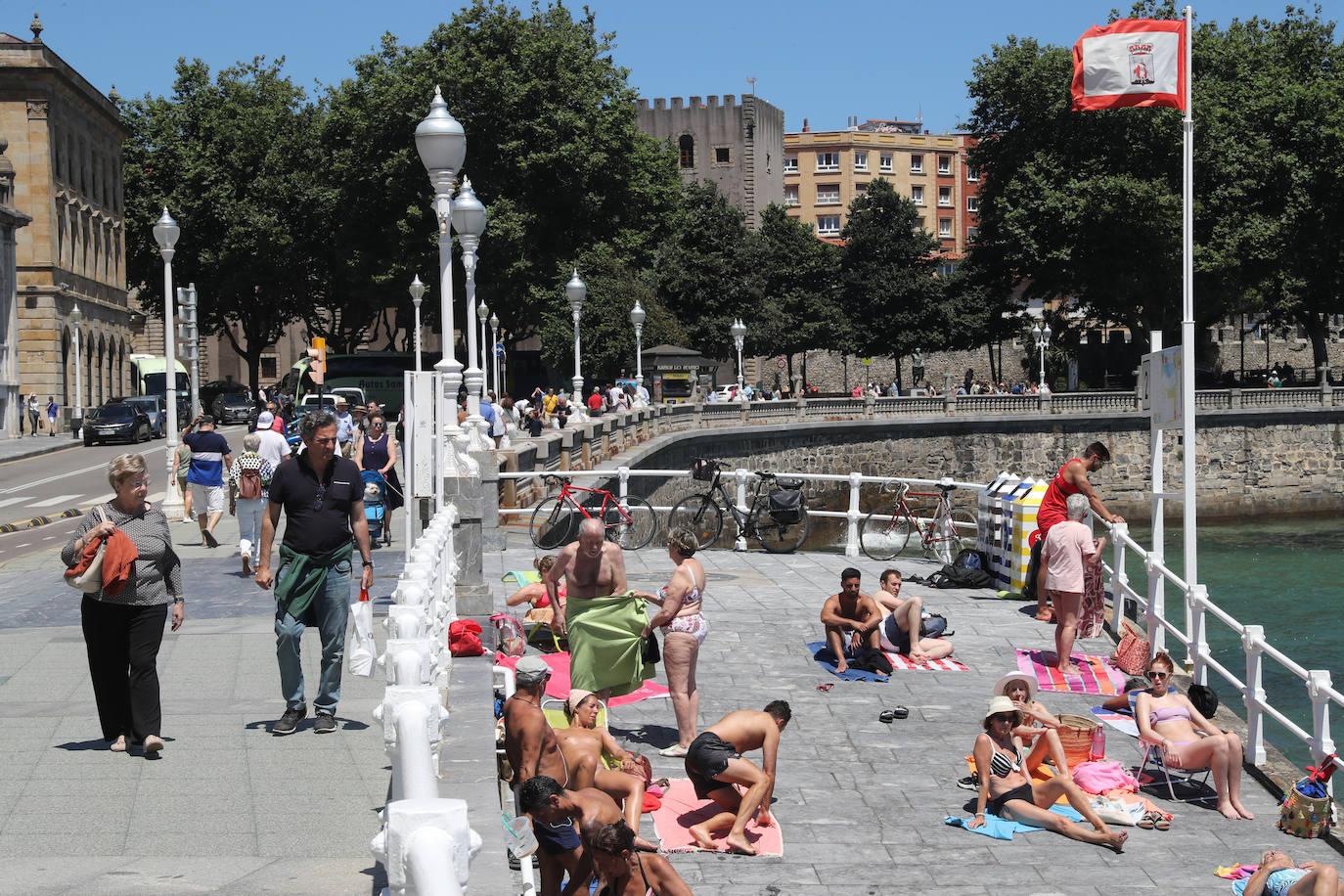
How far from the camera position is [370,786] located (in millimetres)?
6863

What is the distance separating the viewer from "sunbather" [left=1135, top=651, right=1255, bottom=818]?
891cm

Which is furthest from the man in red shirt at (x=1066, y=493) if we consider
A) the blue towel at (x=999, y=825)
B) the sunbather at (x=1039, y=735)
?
the blue towel at (x=999, y=825)

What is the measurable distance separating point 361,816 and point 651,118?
86.9 metres

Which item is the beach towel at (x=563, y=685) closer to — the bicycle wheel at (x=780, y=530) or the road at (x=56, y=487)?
the bicycle wheel at (x=780, y=530)

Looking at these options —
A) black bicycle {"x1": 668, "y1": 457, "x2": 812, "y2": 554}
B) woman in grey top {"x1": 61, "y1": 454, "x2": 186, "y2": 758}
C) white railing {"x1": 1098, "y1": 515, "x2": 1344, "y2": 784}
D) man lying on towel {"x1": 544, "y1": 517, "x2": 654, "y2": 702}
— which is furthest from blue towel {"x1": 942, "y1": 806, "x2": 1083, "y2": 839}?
black bicycle {"x1": 668, "y1": 457, "x2": 812, "y2": 554}

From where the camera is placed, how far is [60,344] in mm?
50344

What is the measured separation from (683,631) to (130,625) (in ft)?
11.8

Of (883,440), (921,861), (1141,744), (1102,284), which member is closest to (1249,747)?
(1141,744)

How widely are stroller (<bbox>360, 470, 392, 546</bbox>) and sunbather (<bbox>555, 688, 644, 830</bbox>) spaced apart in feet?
27.5

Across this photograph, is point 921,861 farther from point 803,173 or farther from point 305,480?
point 803,173

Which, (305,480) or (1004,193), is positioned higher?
(1004,193)

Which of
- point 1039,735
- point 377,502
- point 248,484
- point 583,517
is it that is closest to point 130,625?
point 1039,735

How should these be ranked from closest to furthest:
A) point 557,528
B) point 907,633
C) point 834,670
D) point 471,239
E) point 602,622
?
point 602,622
point 834,670
point 907,633
point 557,528
point 471,239

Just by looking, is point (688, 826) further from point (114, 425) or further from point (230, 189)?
point (230, 189)
